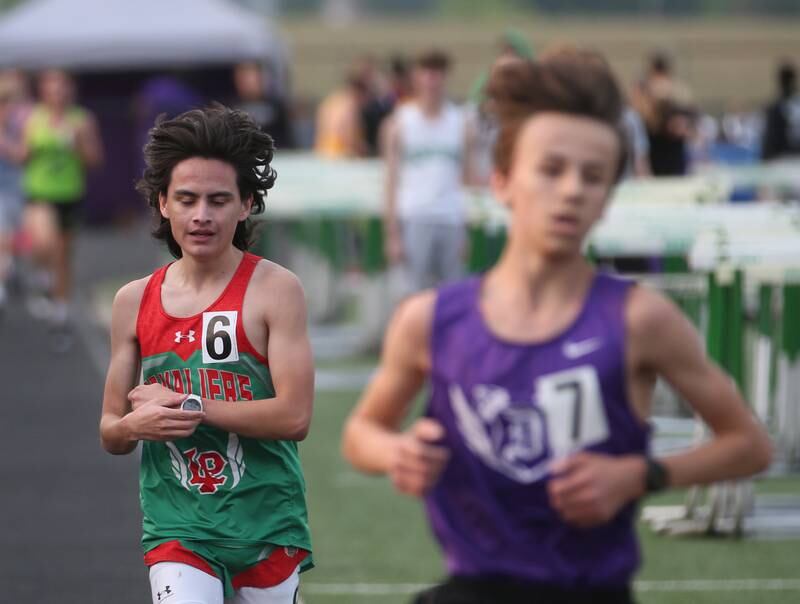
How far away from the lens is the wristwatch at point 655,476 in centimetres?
326

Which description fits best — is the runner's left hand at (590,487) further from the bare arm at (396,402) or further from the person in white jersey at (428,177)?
the person in white jersey at (428,177)

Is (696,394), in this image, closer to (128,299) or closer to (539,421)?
(539,421)

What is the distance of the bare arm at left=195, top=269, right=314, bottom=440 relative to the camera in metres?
4.45

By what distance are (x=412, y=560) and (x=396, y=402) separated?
4.44 m

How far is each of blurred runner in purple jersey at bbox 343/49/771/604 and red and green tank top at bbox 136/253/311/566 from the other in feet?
3.83

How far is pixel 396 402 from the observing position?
11.4 feet

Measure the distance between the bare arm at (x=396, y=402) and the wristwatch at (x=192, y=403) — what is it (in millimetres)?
978

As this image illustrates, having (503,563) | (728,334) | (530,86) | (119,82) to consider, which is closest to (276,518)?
(503,563)

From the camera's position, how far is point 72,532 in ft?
28.2

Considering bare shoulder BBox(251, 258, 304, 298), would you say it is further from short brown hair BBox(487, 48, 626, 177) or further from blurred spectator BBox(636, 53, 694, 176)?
blurred spectator BBox(636, 53, 694, 176)

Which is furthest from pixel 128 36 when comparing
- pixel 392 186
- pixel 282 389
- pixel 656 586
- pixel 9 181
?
pixel 282 389

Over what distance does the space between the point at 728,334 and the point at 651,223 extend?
149cm

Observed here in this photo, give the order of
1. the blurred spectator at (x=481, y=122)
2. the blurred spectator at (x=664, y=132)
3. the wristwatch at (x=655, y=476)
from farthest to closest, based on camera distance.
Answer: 1. the blurred spectator at (x=664, y=132)
2. the blurred spectator at (x=481, y=122)
3. the wristwatch at (x=655, y=476)

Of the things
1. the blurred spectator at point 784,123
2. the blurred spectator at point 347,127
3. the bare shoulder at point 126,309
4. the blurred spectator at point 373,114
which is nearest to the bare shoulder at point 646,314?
the bare shoulder at point 126,309
